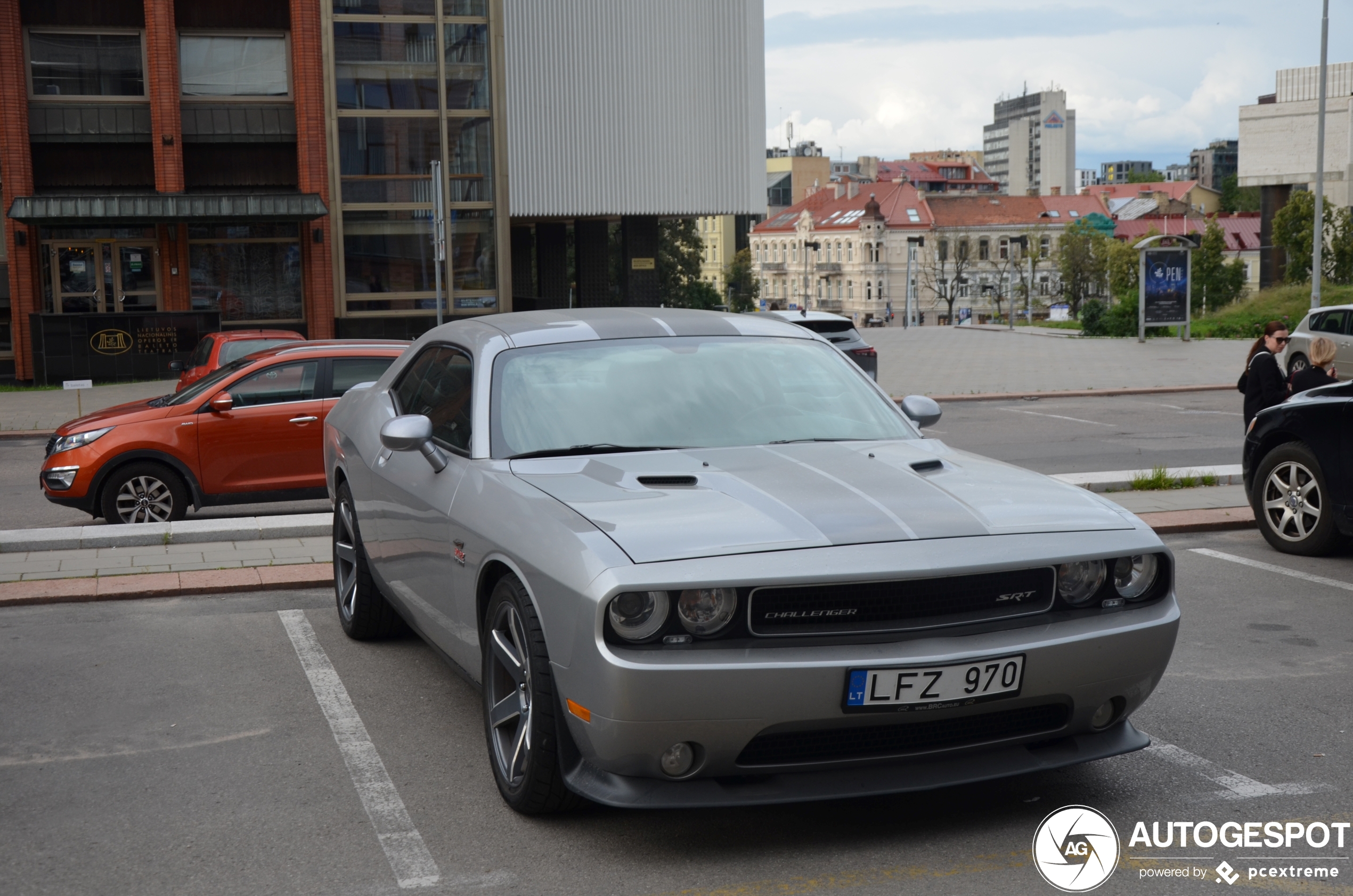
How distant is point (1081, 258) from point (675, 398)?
330 ft

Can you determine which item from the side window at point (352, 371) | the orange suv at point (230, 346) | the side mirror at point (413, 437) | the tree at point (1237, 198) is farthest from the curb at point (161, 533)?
the tree at point (1237, 198)

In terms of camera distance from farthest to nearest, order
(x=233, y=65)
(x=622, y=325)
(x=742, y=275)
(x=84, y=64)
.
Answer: (x=742, y=275) → (x=233, y=65) → (x=84, y=64) → (x=622, y=325)

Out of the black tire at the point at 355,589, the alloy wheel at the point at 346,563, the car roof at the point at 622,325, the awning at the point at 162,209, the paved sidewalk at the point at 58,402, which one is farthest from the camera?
the awning at the point at 162,209

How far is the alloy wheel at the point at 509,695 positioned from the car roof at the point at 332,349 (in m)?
7.26

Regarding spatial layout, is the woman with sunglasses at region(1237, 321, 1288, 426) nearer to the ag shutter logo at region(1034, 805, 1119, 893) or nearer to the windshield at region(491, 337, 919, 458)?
the windshield at region(491, 337, 919, 458)

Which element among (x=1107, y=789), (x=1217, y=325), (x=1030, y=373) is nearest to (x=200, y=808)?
(x=1107, y=789)

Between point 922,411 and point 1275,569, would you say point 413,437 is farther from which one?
point 1275,569

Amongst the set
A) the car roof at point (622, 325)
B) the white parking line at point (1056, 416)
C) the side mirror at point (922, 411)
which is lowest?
the white parking line at point (1056, 416)

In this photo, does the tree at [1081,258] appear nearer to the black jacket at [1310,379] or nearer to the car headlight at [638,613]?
the black jacket at [1310,379]

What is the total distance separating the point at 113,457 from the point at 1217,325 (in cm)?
3961

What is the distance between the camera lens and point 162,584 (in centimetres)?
805

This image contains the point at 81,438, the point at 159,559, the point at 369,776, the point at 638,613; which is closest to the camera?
the point at 638,613

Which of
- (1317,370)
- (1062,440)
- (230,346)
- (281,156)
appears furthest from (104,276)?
(1317,370)

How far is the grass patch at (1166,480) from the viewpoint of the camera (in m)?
11.4
